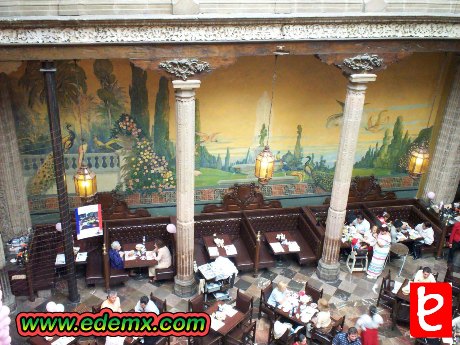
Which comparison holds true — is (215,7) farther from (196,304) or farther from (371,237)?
(371,237)

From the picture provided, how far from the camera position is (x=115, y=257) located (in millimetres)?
10773

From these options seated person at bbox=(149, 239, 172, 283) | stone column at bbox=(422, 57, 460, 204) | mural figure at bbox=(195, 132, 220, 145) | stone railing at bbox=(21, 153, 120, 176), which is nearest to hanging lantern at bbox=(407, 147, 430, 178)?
stone column at bbox=(422, 57, 460, 204)

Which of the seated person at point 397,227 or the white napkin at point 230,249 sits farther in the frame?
the seated person at point 397,227

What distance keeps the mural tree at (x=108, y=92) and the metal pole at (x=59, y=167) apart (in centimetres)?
215

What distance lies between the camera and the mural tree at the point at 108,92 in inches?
428

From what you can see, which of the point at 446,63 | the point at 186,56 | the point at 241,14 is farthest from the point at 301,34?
the point at 446,63

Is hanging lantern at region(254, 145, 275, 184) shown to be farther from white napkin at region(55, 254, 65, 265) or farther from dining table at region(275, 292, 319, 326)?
white napkin at region(55, 254, 65, 265)

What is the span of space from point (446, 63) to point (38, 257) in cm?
1084

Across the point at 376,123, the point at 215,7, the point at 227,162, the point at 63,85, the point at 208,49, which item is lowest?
the point at 227,162

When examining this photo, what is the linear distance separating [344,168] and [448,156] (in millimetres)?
3809

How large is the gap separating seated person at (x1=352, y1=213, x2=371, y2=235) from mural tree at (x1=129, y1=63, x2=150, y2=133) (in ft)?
18.3

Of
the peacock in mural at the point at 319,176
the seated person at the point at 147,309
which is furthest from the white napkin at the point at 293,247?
the seated person at the point at 147,309

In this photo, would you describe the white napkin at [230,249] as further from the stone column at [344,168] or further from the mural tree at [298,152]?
the mural tree at [298,152]

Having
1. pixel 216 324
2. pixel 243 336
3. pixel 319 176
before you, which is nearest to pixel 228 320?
pixel 216 324
